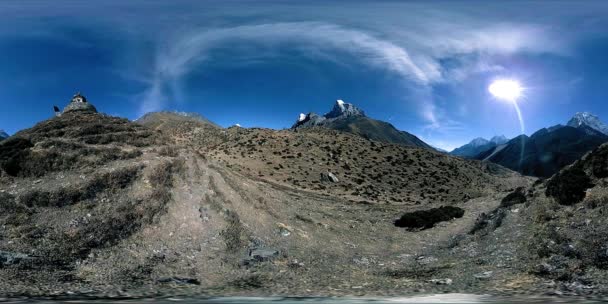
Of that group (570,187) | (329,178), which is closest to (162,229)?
(570,187)

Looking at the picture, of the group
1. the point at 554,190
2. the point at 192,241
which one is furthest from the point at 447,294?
the point at 554,190

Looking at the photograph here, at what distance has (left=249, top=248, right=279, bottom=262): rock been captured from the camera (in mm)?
21830

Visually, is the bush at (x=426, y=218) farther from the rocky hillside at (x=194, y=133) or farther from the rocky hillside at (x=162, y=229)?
the rocky hillside at (x=194, y=133)

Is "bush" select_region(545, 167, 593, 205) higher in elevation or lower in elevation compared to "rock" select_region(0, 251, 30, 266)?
higher

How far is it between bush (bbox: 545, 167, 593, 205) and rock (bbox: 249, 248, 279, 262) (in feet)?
61.2

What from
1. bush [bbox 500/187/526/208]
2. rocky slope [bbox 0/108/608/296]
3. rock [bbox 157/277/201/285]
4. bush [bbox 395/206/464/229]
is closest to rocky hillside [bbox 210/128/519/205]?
bush [bbox 395/206/464/229]

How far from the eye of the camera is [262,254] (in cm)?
2230

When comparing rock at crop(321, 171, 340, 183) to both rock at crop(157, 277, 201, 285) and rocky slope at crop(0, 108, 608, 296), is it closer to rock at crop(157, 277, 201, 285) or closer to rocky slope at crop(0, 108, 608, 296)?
rocky slope at crop(0, 108, 608, 296)

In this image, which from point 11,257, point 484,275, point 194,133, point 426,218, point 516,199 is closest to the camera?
point 484,275

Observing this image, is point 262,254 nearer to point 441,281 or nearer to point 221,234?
point 221,234

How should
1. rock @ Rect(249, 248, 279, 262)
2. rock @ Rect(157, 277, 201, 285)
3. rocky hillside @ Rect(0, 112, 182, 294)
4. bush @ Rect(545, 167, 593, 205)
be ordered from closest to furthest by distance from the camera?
rock @ Rect(157, 277, 201, 285), rocky hillside @ Rect(0, 112, 182, 294), rock @ Rect(249, 248, 279, 262), bush @ Rect(545, 167, 593, 205)

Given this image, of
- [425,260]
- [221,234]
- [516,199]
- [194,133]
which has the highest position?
[194,133]

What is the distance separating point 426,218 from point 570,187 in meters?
13.0

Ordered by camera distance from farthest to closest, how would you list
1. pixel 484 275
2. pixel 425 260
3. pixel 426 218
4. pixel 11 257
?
pixel 426 218
pixel 425 260
pixel 11 257
pixel 484 275
